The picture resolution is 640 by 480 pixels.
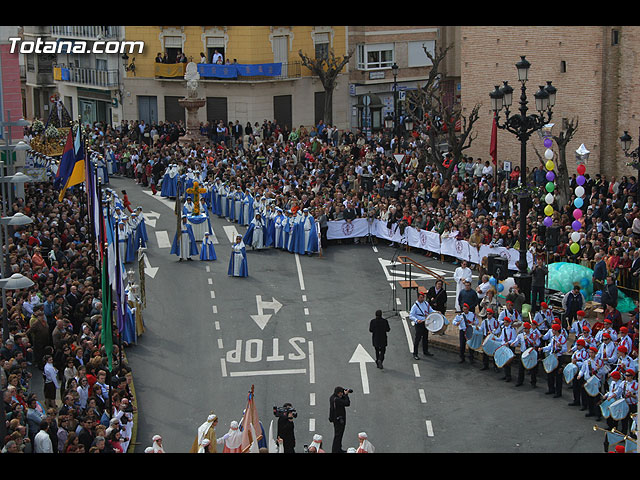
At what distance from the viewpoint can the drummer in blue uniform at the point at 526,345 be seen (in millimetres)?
20453

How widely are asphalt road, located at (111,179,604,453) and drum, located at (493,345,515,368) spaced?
0.48 metres

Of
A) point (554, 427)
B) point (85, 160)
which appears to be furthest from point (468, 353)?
point (85, 160)

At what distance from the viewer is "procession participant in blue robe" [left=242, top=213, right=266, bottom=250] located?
31297mm

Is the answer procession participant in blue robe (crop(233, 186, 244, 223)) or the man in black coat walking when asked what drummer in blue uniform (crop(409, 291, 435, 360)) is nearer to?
the man in black coat walking

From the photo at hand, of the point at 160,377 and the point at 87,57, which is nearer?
the point at 160,377

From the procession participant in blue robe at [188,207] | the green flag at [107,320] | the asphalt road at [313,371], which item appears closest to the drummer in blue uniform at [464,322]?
the asphalt road at [313,371]

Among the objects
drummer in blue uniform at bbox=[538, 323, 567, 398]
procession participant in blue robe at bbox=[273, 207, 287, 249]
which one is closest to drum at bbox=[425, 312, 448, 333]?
drummer in blue uniform at bbox=[538, 323, 567, 398]

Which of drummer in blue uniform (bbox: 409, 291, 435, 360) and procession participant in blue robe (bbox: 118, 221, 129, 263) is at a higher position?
procession participant in blue robe (bbox: 118, 221, 129, 263)

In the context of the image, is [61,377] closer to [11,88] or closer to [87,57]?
[11,88]

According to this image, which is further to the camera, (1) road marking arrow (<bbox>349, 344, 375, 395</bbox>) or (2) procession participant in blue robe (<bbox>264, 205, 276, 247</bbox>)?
(2) procession participant in blue robe (<bbox>264, 205, 276, 247</bbox>)

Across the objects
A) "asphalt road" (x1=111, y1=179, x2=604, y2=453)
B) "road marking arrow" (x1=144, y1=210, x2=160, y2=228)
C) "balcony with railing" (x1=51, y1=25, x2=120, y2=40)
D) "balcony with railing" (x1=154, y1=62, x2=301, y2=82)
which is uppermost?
"balcony with railing" (x1=51, y1=25, x2=120, y2=40)

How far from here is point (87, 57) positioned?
5666 cm
